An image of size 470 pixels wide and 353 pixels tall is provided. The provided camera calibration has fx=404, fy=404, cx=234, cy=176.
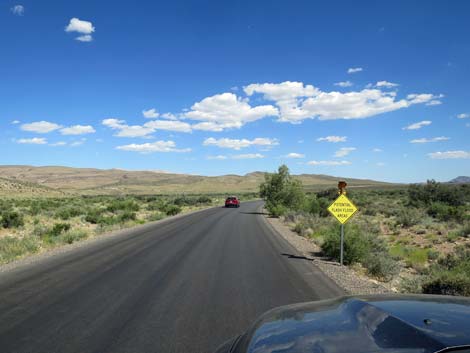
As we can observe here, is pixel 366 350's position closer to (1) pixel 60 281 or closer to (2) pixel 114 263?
(1) pixel 60 281

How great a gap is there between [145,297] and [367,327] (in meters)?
6.00

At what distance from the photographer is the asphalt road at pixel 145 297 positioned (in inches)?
222

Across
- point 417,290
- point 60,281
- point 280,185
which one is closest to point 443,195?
point 280,185

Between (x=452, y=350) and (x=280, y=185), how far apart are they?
140 ft

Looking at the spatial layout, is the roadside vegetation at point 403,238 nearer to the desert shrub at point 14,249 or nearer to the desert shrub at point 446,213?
the desert shrub at point 446,213

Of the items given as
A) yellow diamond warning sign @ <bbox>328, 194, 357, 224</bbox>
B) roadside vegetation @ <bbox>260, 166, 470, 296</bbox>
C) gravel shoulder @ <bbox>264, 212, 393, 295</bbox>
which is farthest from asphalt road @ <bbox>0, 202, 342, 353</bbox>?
roadside vegetation @ <bbox>260, 166, 470, 296</bbox>

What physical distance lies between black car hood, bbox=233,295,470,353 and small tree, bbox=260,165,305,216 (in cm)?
3520

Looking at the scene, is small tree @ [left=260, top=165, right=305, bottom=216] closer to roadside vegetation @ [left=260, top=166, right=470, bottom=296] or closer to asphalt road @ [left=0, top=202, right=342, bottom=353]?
roadside vegetation @ [left=260, top=166, right=470, bottom=296]

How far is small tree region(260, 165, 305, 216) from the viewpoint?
133 ft

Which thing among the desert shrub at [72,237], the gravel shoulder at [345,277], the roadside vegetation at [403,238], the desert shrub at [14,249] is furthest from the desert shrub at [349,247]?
the desert shrub at [72,237]

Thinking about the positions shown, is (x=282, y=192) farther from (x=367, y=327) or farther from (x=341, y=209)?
(x=367, y=327)

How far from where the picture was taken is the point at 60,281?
9.61 meters

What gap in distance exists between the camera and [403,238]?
22453 mm

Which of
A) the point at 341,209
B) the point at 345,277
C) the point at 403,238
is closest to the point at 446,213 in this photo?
the point at 403,238
